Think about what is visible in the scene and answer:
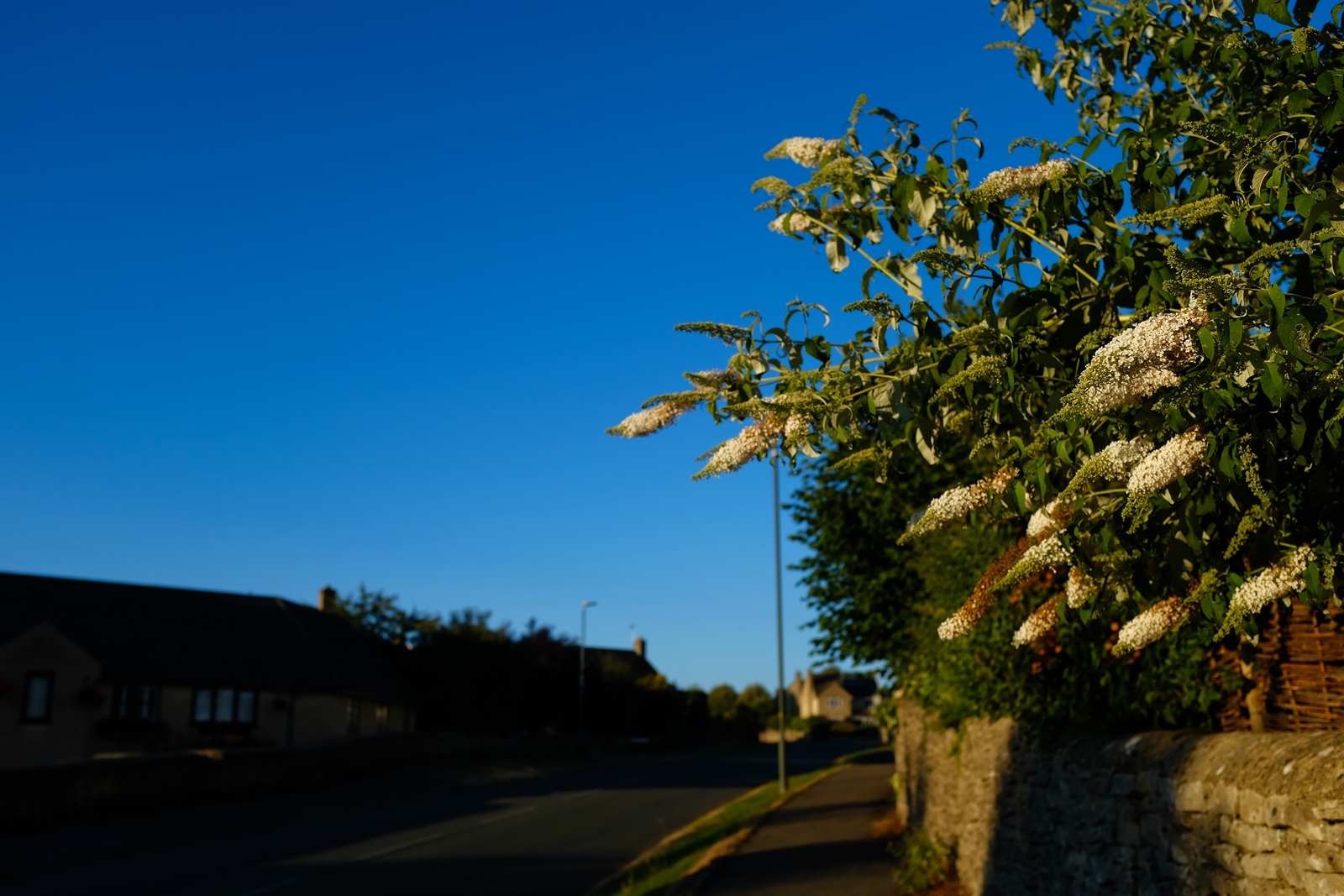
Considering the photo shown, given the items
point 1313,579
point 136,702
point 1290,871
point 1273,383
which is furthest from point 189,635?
point 1273,383

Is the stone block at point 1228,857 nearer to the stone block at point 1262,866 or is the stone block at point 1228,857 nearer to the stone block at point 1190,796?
the stone block at point 1262,866

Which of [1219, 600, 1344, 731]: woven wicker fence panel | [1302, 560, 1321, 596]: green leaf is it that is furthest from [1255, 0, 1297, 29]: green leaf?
[1219, 600, 1344, 731]: woven wicker fence panel

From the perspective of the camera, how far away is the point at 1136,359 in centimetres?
346

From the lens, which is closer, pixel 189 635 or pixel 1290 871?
pixel 1290 871

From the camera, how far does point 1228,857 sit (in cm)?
507

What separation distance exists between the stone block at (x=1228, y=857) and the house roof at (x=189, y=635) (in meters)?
36.3

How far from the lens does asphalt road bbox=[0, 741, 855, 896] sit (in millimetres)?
13680

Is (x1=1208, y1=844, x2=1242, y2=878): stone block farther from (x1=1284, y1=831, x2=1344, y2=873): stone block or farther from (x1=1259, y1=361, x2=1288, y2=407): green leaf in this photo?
(x1=1259, y1=361, x2=1288, y2=407): green leaf

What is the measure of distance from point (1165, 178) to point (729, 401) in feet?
6.96

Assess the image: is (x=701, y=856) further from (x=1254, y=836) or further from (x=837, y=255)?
(x=837, y=255)

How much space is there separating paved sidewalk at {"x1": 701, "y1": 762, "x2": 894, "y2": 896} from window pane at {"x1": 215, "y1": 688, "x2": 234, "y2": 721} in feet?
75.8

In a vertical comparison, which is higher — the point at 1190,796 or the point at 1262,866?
the point at 1190,796

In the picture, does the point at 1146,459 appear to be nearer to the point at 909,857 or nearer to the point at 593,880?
the point at 909,857

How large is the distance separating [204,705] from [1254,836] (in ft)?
125
